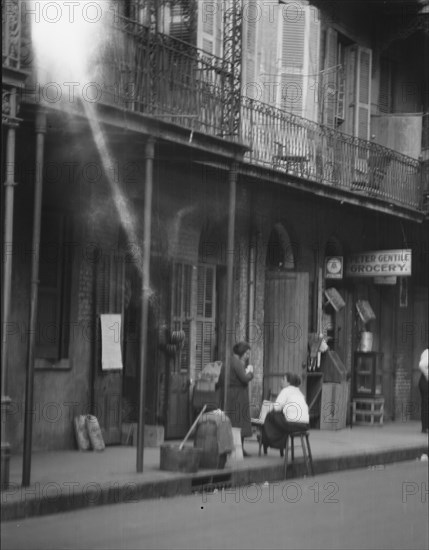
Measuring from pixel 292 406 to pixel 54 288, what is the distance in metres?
3.34

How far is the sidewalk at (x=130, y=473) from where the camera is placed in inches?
439

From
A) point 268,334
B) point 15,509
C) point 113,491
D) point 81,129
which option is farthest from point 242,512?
point 268,334

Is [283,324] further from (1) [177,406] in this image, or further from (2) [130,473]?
(2) [130,473]

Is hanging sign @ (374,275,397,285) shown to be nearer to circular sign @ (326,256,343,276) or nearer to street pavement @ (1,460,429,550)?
circular sign @ (326,256,343,276)

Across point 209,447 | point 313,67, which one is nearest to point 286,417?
point 209,447

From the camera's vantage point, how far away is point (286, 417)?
14898mm

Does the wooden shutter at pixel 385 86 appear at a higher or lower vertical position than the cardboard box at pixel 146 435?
higher

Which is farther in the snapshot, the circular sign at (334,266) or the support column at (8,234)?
the circular sign at (334,266)

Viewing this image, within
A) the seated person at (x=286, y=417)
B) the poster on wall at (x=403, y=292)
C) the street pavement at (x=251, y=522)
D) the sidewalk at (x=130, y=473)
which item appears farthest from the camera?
the poster on wall at (x=403, y=292)

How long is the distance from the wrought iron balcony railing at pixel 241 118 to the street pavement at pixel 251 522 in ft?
15.0

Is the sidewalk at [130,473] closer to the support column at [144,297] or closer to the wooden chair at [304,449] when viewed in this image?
the wooden chair at [304,449]

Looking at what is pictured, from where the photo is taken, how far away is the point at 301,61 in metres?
21.0

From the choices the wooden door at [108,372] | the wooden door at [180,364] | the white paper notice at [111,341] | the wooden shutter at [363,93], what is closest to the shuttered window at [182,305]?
the wooden door at [180,364]

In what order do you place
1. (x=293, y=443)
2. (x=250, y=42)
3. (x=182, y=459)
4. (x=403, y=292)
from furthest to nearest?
1. (x=403, y=292)
2. (x=250, y=42)
3. (x=293, y=443)
4. (x=182, y=459)
